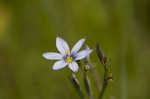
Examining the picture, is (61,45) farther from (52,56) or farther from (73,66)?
(73,66)

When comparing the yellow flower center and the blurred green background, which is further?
the blurred green background

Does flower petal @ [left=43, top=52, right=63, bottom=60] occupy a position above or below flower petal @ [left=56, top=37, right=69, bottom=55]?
below

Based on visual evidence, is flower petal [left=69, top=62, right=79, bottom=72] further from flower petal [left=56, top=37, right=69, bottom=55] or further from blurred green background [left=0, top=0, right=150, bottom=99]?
blurred green background [left=0, top=0, right=150, bottom=99]

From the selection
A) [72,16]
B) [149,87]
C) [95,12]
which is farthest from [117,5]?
[149,87]

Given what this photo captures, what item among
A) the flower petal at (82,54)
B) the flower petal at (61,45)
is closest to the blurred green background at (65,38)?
the flower petal at (61,45)

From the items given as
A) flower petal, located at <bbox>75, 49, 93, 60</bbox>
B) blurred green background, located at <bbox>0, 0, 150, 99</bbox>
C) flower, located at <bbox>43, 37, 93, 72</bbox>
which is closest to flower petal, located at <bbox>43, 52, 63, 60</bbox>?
flower, located at <bbox>43, 37, 93, 72</bbox>

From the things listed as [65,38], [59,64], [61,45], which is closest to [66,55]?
[61,45]
